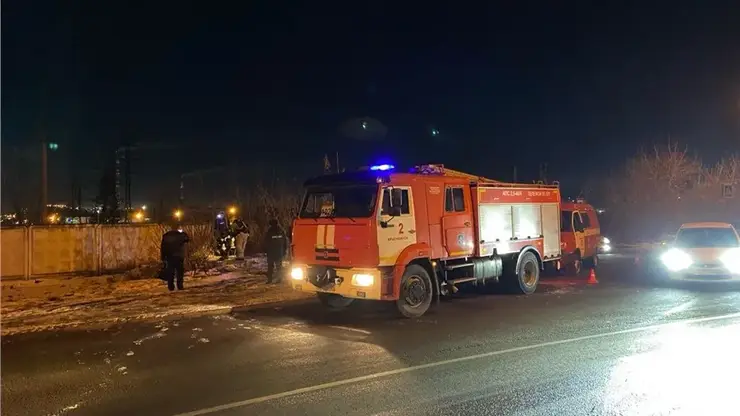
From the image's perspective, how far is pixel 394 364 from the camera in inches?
273

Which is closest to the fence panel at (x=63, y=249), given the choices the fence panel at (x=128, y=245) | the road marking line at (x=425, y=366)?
the fence panel at (x=128, y=245)

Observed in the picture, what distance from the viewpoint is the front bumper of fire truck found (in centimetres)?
964

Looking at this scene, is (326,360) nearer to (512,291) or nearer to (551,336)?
(551,336)

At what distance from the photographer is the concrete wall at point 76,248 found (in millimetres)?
15648

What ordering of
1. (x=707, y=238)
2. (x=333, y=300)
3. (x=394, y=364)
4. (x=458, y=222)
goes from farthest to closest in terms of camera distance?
(x=707, y=238)
(x=458, y=222)
(x=333, y=300)
(x=394, y=364)

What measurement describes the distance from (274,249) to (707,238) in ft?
37.2

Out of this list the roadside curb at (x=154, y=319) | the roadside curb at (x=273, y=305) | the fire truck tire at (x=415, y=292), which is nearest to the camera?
the roadside curb at (x=154, y=319)

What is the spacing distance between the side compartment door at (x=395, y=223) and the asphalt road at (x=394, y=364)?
1.26 m

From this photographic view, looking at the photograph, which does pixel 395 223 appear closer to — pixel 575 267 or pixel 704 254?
pixel 704 254

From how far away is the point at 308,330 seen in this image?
361 inches

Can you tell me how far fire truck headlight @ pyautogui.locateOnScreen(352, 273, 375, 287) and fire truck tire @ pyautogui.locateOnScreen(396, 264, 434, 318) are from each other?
682 millimetres

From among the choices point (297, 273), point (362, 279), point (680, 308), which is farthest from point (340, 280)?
point (680, 308)

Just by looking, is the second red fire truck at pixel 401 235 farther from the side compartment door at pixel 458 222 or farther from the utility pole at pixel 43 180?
the utility pole at pixel 43 180

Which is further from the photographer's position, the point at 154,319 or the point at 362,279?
the point at 154,319
